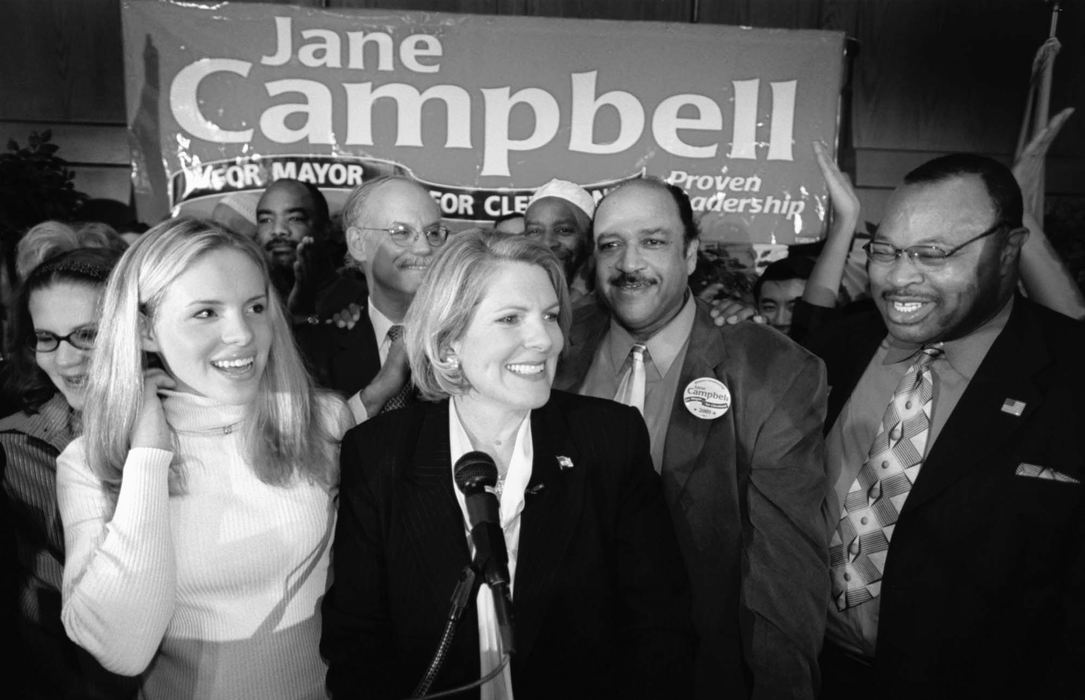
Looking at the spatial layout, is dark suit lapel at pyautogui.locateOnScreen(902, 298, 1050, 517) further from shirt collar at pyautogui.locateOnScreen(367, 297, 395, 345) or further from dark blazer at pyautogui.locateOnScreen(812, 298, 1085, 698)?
shirt collar at pyautogui.locateOnScreen(367, 297, 395, 345)

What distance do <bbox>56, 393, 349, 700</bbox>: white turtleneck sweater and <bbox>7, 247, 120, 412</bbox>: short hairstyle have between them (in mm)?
556

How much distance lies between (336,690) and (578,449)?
704 millimetres

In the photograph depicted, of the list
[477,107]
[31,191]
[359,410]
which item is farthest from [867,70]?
[31,191]

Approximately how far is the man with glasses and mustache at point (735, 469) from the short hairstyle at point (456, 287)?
43cm

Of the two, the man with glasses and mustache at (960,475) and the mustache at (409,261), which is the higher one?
the mustache at (409,261)

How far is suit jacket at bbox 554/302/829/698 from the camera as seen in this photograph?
2096mm

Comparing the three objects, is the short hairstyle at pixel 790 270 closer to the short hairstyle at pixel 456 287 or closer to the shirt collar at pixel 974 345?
the shirt collar at pixel 974 345

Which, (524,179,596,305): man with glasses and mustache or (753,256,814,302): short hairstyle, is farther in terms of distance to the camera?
(753,256,814,302): short hairstyle

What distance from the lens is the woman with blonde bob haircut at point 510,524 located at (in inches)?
69.1

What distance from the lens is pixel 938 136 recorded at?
19.4 feet

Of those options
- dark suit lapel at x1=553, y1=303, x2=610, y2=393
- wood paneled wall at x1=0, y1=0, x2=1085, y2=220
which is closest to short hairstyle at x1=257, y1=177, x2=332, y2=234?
wood paneled wall at x1=0, y1=0, x2=1085, y2=220

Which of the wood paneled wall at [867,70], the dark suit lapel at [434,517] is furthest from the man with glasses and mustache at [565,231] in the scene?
the wood paneled wall at [867,70]

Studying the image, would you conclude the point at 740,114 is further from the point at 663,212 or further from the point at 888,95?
the point at 663,212

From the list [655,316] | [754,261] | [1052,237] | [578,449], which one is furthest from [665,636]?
[1052,237]
